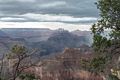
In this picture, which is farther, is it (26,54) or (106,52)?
(26,54)

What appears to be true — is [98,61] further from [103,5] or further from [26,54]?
[26,54]

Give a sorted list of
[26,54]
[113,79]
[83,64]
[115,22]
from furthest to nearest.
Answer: [113,79], [26,54], [83,64], [115,22]

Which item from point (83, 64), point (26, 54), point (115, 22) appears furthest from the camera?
point (26, 54)

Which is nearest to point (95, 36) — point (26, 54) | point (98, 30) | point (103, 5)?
point (98, 30)

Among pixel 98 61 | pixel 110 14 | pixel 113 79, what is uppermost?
pixel 110 14

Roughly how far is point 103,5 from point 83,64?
8569mm

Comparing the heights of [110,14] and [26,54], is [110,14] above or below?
above

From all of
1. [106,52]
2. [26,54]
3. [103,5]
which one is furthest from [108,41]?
[26,54]

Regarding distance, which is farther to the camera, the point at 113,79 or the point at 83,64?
the point at 113,79

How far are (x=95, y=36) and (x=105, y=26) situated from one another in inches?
72.6

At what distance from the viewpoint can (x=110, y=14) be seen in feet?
140

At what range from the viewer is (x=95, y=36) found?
43.2m

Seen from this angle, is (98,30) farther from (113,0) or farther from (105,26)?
(113,0)

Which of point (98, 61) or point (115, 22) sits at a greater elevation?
point (115, 22)
